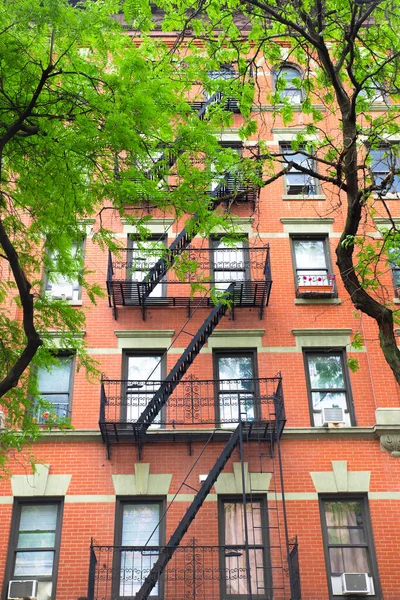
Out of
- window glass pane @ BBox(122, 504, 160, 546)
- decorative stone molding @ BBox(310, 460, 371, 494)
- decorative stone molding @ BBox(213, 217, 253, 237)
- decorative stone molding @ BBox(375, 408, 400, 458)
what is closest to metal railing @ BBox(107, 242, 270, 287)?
decorative stone molding @ BBox(213, 217, 253, 237)

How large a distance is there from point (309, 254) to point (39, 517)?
894 cm

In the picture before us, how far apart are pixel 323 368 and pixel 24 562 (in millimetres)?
7634

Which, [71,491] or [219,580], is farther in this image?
[71,491]

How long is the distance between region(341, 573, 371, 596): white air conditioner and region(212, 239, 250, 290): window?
6.99m

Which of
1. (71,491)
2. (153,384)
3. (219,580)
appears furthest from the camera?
(153,384)

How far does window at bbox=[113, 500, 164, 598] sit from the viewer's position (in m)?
12.7

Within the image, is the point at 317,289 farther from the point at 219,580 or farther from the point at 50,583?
the point at 50,583

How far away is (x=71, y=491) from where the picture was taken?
44.0 feet

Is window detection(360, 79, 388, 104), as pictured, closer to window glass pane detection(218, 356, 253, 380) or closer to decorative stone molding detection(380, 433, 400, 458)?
window glass pane detection(218, 356, 253, 380)

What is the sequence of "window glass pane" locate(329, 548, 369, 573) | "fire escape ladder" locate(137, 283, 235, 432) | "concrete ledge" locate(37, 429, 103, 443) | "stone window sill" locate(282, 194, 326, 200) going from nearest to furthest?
"window glass pane" locate(329, 548, 369, 573) < "fire escape ladder" locate(137, 283, 235, 432) < "concrete ledge" locate(37, 429, 103, 443) < "stone window sill" locate(282, 194, 326, 200)

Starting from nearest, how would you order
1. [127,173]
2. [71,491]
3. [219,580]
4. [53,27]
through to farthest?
[53,27]
[127,173]
[219,580]
[71,491]

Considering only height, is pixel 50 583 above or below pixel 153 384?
below

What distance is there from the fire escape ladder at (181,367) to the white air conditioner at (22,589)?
11.6 feet

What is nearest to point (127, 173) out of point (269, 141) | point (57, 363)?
point (57, 363)
